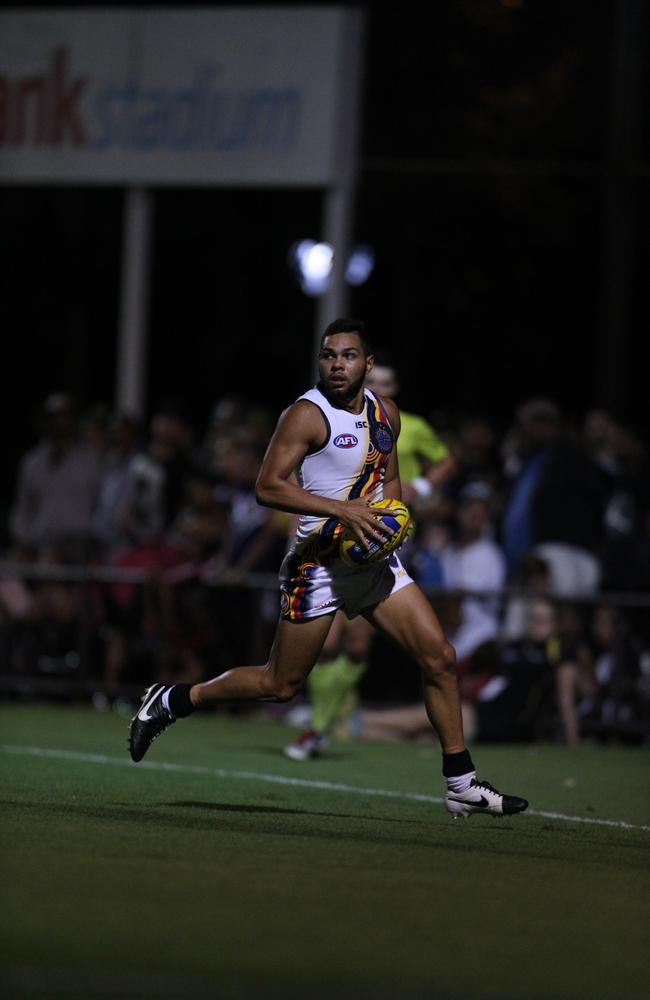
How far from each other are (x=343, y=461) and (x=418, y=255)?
83.3ft

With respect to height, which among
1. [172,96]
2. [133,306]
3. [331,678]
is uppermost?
[172,96]

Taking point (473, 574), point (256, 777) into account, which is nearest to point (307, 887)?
point (256, 777)

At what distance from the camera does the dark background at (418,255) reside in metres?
32.1

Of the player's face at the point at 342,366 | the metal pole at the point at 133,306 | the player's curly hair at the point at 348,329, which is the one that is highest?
the metal pole at the point at 133,306

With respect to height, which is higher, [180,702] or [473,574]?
[473,574]

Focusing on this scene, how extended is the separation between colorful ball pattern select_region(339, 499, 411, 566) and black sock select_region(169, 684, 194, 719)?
1063 millimetres

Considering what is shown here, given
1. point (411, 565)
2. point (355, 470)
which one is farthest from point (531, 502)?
point (355, 470)

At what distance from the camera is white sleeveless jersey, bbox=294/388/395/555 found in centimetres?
890

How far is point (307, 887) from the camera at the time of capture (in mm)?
6918

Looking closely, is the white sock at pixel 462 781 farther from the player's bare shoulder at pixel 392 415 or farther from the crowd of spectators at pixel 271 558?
the crowd of spectators at pixel 271 558

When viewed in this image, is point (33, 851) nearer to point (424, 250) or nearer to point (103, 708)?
point (103, 708)

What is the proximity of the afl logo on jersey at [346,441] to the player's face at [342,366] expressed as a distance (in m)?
0.16

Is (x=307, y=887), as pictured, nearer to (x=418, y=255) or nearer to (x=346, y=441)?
(x=346, y=441)

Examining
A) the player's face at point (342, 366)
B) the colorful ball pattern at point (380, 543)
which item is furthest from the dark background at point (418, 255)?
the colorful ball pattern at point (380, 543)
